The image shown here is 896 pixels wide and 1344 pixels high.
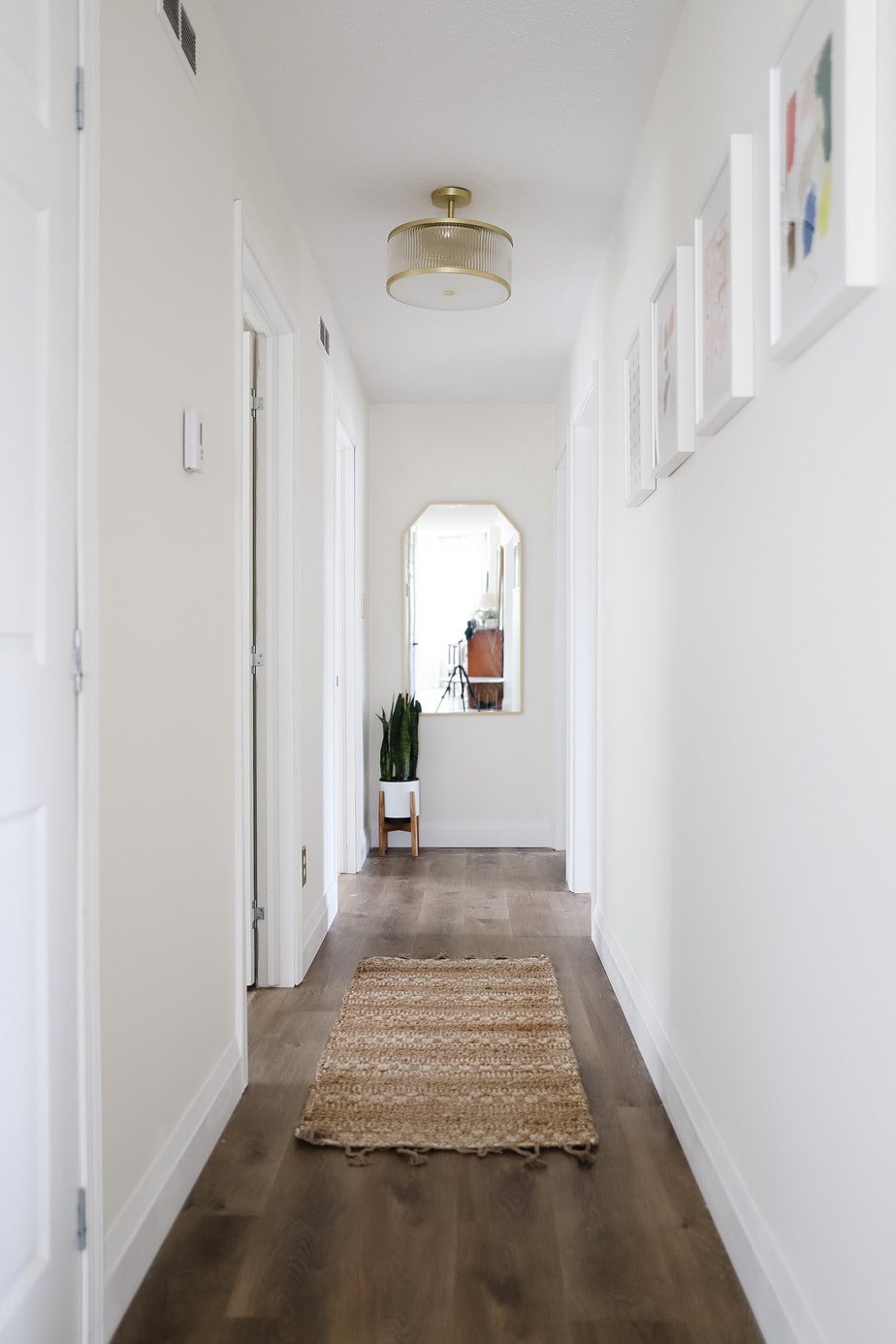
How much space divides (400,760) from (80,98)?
431 cm

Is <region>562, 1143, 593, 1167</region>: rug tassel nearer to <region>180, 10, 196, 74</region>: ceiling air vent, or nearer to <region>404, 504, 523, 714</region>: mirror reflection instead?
<region>180, 10, 196, 74</region>: ceiling air vent

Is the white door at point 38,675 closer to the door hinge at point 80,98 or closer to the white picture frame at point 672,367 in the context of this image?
the door hinge at point 80,98

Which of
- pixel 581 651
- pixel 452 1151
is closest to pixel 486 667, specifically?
pixel 581 651

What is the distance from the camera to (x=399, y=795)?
5.56 metres

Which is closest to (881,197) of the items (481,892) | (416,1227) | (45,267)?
(45,267)

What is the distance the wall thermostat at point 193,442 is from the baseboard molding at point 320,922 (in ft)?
6.33

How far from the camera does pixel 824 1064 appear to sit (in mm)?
1383

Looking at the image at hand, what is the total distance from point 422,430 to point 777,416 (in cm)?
448

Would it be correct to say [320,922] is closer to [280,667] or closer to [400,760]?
[280,667]

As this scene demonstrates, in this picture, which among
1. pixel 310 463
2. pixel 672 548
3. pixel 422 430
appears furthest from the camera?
pixel 422 430

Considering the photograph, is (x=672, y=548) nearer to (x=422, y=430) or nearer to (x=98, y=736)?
(x=98, y=736)

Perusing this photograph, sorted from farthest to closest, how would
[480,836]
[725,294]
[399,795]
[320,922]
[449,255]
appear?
1. [480,836]
2. [399,795]
3. [320,922]
4. [449,255]
5. [725,294]

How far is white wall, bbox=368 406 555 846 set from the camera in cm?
592

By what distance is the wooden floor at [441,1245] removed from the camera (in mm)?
1684
